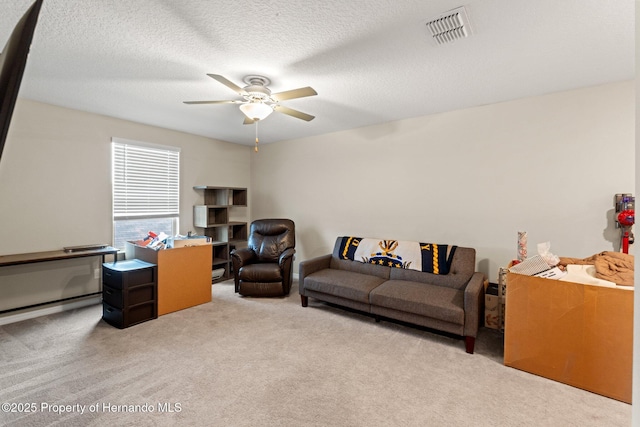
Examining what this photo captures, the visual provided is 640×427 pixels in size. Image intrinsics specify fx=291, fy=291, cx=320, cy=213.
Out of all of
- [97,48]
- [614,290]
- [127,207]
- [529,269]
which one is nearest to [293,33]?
[97,48]

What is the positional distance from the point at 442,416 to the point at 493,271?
2018 mm

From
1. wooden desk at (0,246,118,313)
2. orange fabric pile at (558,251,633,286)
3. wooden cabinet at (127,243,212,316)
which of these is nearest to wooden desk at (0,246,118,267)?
wooden desk at (0,246,118,313)

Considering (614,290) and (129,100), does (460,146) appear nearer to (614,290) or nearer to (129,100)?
(614,290)

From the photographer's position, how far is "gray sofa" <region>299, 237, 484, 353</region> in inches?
106

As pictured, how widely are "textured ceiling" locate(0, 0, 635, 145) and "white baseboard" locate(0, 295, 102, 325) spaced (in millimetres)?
2402

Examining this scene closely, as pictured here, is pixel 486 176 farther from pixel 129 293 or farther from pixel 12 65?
pixel 129 293

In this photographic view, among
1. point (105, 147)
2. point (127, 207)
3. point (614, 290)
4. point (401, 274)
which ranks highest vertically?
point (105, 147)

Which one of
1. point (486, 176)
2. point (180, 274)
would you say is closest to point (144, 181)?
point (180, 274)

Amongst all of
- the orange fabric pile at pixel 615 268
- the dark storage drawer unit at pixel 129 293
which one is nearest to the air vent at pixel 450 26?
the orange fabric pile at pixel 615 268

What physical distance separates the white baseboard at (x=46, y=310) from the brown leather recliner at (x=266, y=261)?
6.02 feet

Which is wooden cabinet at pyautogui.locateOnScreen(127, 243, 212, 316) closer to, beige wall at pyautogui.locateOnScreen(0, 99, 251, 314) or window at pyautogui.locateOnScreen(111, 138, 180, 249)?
window at pyautogui.locateOnScreen(111, 138, 180, 249)

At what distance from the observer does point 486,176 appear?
3.42 metres

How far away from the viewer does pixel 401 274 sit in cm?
362

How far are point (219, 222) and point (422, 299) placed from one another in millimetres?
3707
